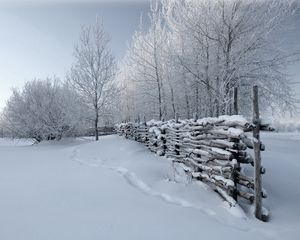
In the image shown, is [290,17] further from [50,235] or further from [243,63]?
[50,235]

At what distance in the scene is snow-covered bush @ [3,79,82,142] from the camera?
20.1 metres

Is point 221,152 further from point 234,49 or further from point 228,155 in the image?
point 234,49

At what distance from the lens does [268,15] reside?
10.1m

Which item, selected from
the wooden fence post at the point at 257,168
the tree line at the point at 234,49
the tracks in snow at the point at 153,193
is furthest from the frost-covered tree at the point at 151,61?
the wooden fence post at the point at 257,168

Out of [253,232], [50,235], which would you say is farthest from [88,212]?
[253,232]

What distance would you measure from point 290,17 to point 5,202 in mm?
10343

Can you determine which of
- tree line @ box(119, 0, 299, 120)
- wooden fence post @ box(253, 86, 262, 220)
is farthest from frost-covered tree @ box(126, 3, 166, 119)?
wooden fence post @ box(253, 86, 262, 220)

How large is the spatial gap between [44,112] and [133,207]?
17049 mm

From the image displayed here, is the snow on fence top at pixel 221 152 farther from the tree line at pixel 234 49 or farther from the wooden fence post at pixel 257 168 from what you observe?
the tree line at pixel 234 49

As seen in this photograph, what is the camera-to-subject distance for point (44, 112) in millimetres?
20266

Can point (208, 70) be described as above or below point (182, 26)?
below

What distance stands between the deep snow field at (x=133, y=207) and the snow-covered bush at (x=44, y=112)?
39.1 feet

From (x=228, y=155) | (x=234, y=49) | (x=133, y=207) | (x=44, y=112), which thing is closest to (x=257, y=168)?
(x=228, y=155)

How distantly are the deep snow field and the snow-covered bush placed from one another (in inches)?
469
